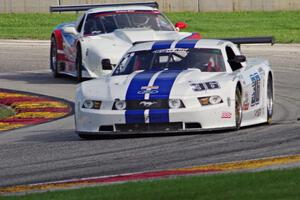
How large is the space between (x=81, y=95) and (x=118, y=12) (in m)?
Answer: 8.71

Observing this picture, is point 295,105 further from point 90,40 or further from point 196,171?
point 196,171

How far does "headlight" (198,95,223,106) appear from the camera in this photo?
44.3 feet

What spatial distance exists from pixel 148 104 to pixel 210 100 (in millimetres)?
720

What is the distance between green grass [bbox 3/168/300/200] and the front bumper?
361cm

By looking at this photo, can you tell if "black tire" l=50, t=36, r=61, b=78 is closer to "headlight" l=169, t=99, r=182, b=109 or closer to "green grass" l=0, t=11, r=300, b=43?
"green grass" l=0, t=11, r=300, b=43

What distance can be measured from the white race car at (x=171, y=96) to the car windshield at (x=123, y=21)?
23.2 feet

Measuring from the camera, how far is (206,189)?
8883 millimetres

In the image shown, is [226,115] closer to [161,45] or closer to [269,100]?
[161,45]

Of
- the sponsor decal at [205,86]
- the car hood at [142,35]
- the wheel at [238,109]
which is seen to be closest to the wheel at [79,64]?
the car hood at [142,35]

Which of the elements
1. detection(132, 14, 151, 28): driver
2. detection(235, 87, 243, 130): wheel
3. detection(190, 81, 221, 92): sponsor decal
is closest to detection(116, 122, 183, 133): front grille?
detection(190, 81, 221, 92): sponsor decal

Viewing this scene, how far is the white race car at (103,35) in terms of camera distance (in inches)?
826

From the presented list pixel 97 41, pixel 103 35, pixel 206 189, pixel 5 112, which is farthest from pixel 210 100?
pixel 103 35

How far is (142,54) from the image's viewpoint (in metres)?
15.1

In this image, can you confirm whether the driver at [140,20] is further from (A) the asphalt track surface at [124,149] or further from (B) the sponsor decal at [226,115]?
(B) the sponsor decal at [226,115]
